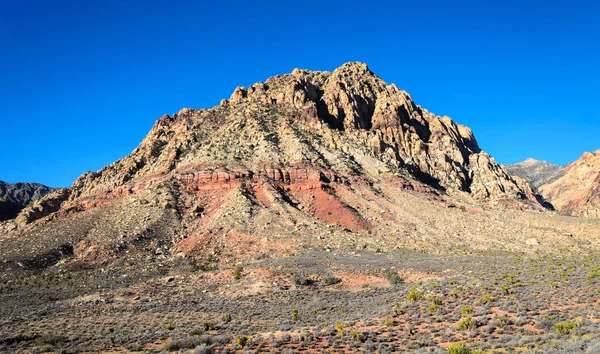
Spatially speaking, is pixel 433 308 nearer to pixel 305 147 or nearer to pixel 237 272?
pixel 237 272

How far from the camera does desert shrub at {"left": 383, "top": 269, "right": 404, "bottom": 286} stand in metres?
38.1

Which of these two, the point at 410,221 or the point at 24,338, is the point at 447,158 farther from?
the point at 24,338

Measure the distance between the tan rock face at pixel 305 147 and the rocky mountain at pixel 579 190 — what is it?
2027cm

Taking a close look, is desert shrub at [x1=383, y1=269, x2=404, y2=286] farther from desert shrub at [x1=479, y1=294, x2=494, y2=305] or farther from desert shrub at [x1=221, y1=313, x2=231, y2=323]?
desert shrub at [x1=221, y1=313, x2=231, y2=323]

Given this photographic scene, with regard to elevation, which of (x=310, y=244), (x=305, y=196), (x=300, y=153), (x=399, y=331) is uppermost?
(x=300, y=153)

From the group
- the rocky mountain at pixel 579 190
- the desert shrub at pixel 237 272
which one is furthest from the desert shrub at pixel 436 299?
the rocky mountain at pixel 579 190

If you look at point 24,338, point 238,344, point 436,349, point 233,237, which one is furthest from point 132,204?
point 436,349

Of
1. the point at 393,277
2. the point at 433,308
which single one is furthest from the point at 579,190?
the point at 433,308

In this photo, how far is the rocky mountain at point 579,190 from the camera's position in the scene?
359 feet

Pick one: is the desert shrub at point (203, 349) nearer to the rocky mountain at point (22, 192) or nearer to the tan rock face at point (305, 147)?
the tan rock face at point (305, 147)

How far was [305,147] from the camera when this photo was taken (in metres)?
75.6

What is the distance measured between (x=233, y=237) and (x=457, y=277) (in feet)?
95.7

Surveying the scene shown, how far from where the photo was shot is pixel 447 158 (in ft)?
309

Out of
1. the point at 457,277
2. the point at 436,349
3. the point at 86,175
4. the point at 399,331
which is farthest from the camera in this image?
the point at 86,175
